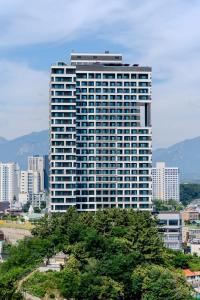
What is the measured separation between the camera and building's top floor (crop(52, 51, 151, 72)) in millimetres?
37250

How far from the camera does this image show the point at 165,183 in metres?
106

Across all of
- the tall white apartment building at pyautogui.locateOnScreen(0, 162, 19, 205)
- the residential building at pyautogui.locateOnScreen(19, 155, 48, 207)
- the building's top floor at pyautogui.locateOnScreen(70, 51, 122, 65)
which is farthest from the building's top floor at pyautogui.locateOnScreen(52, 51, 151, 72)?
the tall white apartment building at pyautogui.locateOnScreen(0, 162, 19, 205)

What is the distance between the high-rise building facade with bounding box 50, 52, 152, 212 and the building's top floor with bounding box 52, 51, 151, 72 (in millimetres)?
54

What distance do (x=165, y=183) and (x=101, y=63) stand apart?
229 feet

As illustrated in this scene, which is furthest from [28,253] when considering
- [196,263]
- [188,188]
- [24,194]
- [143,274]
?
[188,188]

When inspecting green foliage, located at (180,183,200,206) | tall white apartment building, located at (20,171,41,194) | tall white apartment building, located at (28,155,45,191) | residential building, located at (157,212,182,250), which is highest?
tall white apartment building, located at (28,155,45,191)

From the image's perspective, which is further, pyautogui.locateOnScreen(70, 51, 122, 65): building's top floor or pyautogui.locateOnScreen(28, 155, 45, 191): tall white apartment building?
pyautogui.locateOnScreen(28, 155, 45, 191): tall white apartment building

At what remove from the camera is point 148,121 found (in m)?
37.9

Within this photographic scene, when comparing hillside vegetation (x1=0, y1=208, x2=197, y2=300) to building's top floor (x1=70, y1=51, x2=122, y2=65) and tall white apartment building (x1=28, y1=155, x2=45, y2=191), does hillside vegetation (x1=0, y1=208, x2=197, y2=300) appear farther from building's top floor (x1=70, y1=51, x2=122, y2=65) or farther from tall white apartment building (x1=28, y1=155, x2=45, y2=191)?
tall white apartment building (x1=28, y1=155, x2=45, y2=191)

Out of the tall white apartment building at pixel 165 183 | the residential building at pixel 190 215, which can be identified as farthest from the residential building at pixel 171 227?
the tall white apartment building at pixel 165 183

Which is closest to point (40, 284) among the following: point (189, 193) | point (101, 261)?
point (101, 261)

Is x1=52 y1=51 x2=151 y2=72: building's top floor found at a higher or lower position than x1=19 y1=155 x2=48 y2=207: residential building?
higher

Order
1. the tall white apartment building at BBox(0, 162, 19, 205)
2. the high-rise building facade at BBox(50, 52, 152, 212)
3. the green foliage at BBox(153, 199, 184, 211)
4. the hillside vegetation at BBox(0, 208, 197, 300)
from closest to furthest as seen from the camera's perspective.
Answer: the hillside vegetation at BBox(0, 208, 197, 300), the high-rise building facade at BBox(50, 52, 152, 212), the green foliage at BBox(153, 199, 184, 211), the tall white apartment building at BBox(0, 162, 19, 205)

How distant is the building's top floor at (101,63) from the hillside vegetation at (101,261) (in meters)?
10.2
